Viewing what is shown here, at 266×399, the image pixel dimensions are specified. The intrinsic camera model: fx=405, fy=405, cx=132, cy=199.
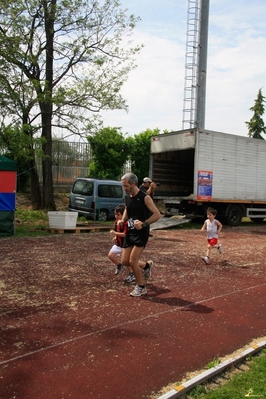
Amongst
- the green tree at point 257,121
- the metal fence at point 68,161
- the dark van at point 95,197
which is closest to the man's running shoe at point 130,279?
the dark van at point 95,197

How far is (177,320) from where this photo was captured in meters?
5.00

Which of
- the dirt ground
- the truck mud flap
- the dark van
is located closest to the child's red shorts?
the dirt ground

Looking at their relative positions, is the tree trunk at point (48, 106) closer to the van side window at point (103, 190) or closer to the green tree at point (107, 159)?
the van side window at point (103, 190)

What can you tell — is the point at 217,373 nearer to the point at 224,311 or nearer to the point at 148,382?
the point at 148,382

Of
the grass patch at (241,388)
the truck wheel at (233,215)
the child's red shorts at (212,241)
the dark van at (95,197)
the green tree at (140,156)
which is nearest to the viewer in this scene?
the grass patch at (241,388)

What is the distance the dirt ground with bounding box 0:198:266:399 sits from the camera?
3488 millimetres

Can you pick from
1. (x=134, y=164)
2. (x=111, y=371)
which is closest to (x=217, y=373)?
(x=111, y=371)

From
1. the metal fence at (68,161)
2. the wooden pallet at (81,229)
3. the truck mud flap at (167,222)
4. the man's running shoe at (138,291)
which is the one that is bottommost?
the man's running shoe at (138,291)

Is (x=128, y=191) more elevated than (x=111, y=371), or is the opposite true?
(x=128, y=191)

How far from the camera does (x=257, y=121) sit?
4638 cm

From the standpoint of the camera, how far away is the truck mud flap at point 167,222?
15367 millimetres

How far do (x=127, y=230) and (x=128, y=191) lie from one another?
614mm

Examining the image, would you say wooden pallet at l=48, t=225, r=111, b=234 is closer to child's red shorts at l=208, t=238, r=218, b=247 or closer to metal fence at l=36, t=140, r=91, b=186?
child's red shorts at l=208, t=238, r=218, b=247

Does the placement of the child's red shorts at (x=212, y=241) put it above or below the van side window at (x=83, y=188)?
below
